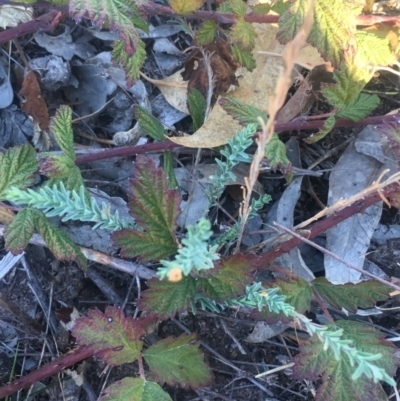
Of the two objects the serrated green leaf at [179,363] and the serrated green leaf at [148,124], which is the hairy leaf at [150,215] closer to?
the serrated green leaf at [179,363]

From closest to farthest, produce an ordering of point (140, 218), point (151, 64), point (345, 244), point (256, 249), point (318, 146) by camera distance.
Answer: point (140, 218)
point (256, 249)
point (345, 244)
point (318, 146)
point (151, 64)

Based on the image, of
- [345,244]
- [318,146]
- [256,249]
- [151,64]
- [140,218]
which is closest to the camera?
[140,218]

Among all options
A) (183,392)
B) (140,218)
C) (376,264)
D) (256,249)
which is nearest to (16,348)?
(183,392)

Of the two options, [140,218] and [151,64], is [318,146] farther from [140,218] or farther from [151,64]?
[140,218]

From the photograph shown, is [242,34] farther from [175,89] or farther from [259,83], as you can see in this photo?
[175,89]

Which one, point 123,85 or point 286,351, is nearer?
point 286,351

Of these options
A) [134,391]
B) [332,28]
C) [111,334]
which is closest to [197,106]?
[332,28]

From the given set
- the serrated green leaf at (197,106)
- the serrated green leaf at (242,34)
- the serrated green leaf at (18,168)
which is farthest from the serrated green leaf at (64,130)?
the serrated green leaf at (242,34)
